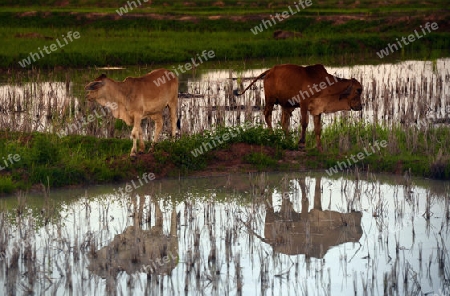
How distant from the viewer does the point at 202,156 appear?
10.5m

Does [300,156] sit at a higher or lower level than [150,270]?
higher

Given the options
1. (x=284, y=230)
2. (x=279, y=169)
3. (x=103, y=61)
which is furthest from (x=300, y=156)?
(x=103, y=61)

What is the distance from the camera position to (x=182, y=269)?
278 inches

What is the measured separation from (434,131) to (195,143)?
336cm

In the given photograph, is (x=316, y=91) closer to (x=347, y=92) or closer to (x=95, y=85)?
(x=347, y=92)

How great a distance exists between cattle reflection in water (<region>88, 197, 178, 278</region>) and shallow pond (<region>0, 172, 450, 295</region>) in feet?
0.04

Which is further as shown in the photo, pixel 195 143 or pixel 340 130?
pixel 340 130

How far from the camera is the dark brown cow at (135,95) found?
9.97 metres

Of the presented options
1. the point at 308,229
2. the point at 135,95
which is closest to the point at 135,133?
the point at 135,95

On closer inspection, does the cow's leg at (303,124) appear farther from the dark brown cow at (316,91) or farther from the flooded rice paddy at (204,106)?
the flooded rice paddy at (204,106)

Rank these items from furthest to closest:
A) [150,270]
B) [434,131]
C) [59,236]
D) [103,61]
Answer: [103,61], [434,131], [59,236], [150,270]

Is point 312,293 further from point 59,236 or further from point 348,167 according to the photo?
point 348,167

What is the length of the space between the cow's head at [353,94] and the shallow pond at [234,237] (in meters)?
1.10

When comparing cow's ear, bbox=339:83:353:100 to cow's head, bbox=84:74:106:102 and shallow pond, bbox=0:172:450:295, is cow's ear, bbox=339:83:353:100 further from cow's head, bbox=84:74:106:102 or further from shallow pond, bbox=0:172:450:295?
cow's head, bbox=84:74:106:102
